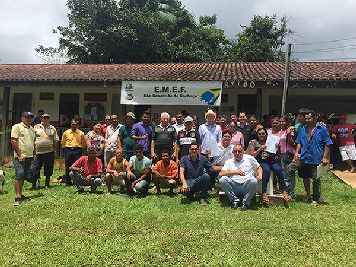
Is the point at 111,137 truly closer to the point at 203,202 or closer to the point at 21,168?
the point at 21,168

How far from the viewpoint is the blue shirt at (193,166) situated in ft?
22.9

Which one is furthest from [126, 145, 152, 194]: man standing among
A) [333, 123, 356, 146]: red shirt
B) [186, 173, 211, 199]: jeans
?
[333, 123, 356, 146]: red shirt

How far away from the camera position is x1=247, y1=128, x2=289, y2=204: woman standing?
6844mm

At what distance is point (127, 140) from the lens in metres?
8.08

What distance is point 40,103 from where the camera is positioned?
49.2 ft

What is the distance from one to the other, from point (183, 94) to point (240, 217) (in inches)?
258

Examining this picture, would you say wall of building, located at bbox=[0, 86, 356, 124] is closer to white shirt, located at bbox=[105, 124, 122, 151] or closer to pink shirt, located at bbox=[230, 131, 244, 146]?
white shirt, located at bbox=[105, 124, 122, 151]

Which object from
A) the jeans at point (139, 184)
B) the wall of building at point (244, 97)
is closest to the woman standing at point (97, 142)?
the jeans at point (139, 184)

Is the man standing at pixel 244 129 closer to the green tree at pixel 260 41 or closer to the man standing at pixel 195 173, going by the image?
the man standing at pixel 195 173

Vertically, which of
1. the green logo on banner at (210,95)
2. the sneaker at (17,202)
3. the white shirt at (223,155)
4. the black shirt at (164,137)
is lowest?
the sneaker at (17,202)

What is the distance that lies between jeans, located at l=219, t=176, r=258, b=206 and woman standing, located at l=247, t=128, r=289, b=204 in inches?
16.8

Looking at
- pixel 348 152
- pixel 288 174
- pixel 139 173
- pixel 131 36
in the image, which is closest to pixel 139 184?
pixel 139 173

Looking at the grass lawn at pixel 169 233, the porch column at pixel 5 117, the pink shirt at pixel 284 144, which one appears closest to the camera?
the grass lawn at pixel 169 233

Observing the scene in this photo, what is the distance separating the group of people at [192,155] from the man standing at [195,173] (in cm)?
2
